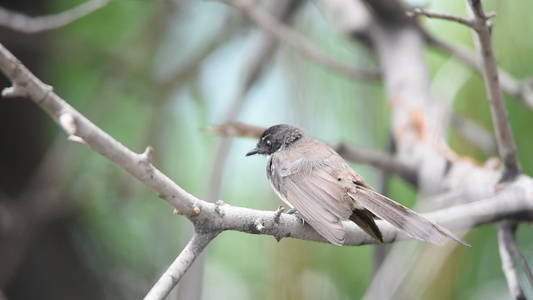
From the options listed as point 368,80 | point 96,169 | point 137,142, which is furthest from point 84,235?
point 368,80

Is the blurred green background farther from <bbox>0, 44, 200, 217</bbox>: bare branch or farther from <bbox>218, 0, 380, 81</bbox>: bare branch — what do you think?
<bbox>0, 44, 200, 217</bbox>: bare branch

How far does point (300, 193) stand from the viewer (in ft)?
8.20

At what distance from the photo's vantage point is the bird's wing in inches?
80.7

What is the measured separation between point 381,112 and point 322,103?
948 mm

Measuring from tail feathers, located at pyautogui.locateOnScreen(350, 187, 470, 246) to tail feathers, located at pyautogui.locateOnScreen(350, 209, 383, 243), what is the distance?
0.16 ft

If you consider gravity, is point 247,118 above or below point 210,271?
above

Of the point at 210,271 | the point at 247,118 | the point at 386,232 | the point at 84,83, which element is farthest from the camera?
the point at 84,83

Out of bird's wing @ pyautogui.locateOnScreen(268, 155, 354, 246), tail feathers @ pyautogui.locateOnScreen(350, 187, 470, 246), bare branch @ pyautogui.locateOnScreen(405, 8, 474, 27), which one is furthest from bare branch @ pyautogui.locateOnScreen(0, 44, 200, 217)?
bare branch @ pyautogui.locateOnScreen(405, 8, 474, 27)

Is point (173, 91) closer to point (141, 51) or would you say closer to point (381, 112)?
point (141, 51)

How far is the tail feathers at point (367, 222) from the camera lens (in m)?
2.18

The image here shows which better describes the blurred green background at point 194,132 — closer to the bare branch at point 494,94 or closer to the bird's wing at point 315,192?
the bird's wing at point 315,192

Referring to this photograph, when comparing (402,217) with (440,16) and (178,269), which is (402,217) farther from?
(178,269)

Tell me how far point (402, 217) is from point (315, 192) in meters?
0.47

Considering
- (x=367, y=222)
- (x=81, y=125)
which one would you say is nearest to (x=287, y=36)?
(x=367, y=222)
